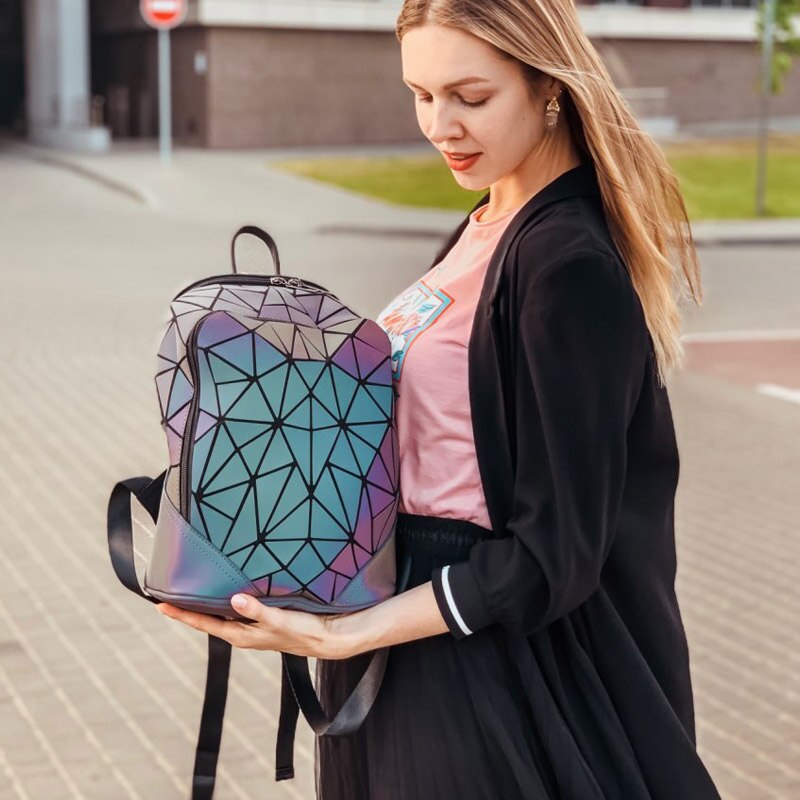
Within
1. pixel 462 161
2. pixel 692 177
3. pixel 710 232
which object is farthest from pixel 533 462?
pixel 692 177

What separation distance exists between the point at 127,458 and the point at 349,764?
592 cm

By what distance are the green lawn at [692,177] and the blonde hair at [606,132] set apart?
745 inches

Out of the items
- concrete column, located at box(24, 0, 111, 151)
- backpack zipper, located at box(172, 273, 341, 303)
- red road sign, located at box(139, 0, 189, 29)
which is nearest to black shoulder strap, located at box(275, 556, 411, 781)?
backpack zipper, located at box(172, 273, 341, 303)

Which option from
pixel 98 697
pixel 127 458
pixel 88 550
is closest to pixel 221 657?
pixel 98 697

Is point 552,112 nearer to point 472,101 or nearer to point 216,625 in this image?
point 472,101

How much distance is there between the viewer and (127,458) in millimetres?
7934

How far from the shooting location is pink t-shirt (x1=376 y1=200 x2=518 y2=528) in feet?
6.38

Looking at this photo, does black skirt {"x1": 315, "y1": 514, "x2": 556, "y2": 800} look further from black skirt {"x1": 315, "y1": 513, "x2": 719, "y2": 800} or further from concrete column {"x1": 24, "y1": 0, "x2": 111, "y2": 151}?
concrete column {"x1": 24, "y1": 0, "x2": 111, "y2": 151}

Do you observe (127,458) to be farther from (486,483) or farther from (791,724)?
(486,483)

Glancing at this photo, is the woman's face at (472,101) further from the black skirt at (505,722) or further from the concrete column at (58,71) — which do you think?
the concrete column at (58,71)

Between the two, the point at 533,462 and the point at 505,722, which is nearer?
the point at 533,462

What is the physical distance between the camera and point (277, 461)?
1842mm

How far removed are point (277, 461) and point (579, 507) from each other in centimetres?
36

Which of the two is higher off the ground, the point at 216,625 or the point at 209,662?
the point at 216,625
